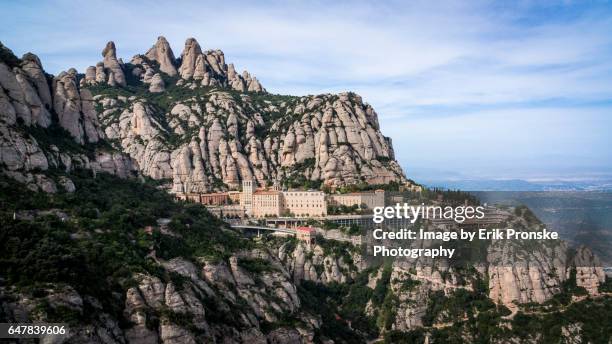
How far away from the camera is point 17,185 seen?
206ft

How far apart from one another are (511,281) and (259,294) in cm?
3231

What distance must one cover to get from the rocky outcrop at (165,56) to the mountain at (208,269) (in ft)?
203

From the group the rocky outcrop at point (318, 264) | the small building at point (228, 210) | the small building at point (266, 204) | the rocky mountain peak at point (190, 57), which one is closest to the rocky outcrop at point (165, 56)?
the rocky mountain peak at point (190, 57)

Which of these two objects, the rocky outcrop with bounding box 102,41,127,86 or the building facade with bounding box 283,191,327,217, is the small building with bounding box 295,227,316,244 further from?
the rocky outcrop with bounding box 102,41,127,86

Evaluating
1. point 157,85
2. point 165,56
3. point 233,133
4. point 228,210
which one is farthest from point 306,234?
point 165,56

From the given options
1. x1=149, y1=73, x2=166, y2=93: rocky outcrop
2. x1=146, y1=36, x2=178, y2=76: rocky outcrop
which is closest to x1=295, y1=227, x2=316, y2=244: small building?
x1=149, y1=73, x2=166, y2=93: rocky outcrop

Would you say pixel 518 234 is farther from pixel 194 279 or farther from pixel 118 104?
pixel 118 104

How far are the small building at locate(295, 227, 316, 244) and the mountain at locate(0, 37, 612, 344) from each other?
1.15 m

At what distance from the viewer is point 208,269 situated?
217 feet

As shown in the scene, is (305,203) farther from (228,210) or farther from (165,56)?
(165,56)

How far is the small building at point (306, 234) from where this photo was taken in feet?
336

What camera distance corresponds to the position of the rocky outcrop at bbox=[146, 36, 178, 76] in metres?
189

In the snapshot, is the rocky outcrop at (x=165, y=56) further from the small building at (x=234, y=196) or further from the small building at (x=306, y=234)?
the small building at (x=306, y=234)

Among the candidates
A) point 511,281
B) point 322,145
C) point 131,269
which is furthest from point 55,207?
point 322,145
